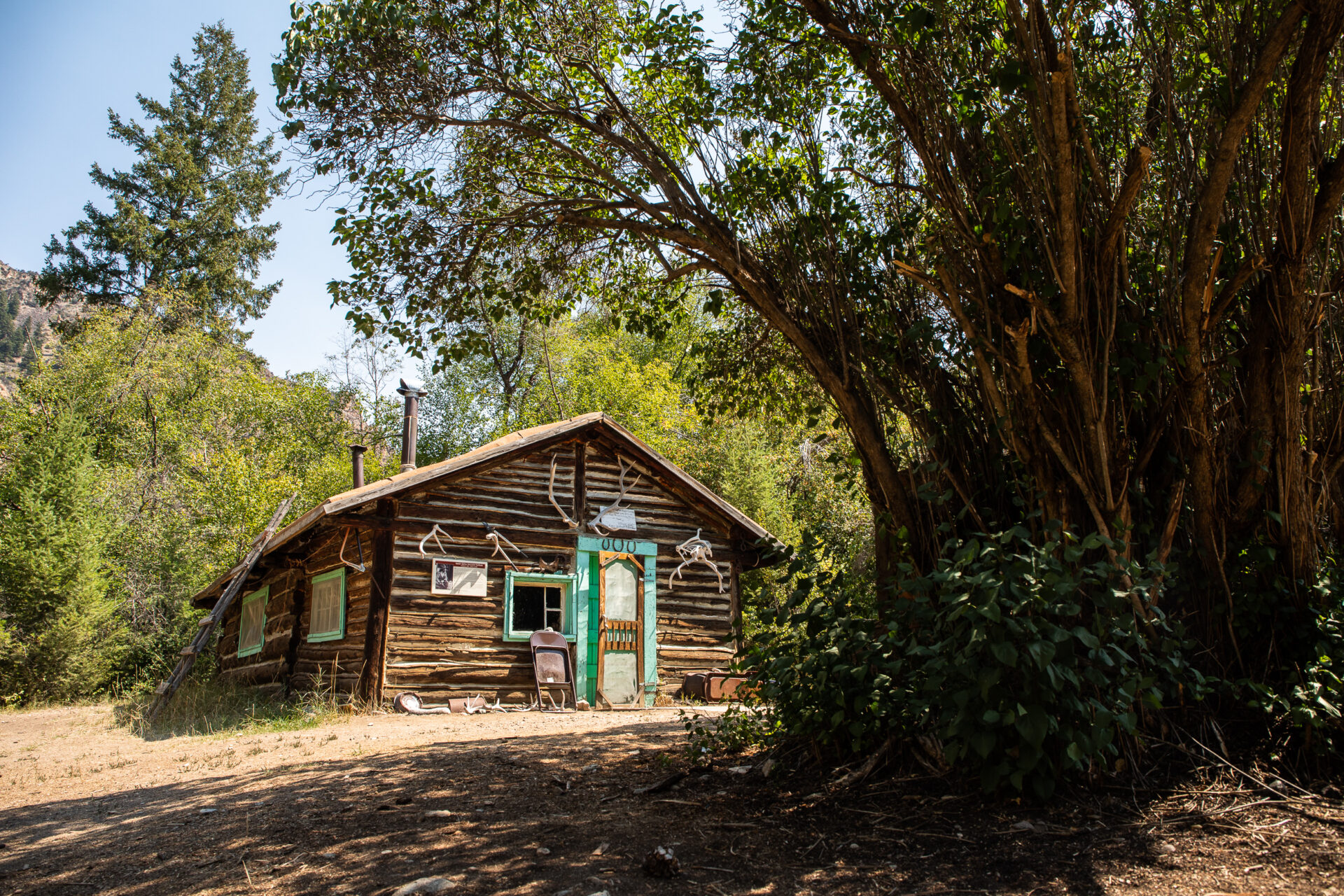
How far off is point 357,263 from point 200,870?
15.3 ft

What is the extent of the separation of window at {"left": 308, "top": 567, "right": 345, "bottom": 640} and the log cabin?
4 cm

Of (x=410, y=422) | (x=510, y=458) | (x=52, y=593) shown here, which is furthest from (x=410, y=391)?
(x=52, y=593)

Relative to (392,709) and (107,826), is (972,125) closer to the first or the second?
(107,826)

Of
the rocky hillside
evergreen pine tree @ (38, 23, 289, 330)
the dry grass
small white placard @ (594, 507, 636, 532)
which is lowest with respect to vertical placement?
the dry grass

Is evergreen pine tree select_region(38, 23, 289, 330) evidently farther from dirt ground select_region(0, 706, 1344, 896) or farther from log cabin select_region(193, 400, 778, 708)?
dirt ground select_region(0, 706, 1344, 896)

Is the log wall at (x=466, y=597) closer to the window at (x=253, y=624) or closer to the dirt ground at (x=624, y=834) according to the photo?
the dirt ground at (x=624, y=834)

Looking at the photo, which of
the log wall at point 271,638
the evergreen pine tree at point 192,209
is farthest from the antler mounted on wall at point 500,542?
the evergreen pine tree at point 192,209

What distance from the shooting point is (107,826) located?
4.79 meters

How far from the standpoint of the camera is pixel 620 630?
12500 mm

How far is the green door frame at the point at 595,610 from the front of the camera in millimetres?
12180

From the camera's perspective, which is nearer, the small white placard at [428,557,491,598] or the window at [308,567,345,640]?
the small white placard at [428,557,491,598]

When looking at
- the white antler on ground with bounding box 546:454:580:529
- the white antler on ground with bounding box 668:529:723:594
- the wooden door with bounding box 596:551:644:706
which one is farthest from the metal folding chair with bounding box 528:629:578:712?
the white antler on ground with bounding box 668:529:723:594

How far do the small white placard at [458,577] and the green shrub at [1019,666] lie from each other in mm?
8277

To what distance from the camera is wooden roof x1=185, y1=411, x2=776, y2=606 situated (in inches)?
427
